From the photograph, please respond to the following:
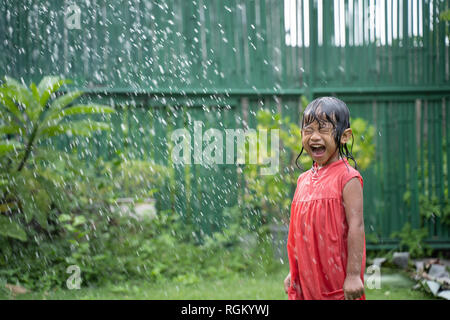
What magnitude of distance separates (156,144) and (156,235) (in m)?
1.20

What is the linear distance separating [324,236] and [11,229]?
128 inches

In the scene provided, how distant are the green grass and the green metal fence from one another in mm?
1205

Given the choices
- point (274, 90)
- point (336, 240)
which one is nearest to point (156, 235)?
point (274, 90)

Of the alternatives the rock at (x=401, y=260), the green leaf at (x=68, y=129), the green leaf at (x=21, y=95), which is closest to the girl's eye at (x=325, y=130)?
the green leaf at (x=68, y=129)

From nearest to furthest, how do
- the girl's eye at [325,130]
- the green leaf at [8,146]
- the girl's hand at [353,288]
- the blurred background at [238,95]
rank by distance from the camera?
the girl's hand at [353,288]
the girl's eye at [325,130]
the green leaf at [8,146]
the blurred background at [238,95]

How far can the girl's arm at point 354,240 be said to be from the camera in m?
1.80

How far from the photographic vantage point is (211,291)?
425cm

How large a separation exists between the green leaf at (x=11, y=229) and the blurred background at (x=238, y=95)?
1310 millimetres

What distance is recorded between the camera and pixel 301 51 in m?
5.84

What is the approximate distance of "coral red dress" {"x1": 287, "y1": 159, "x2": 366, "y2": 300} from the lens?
6.11 ft
